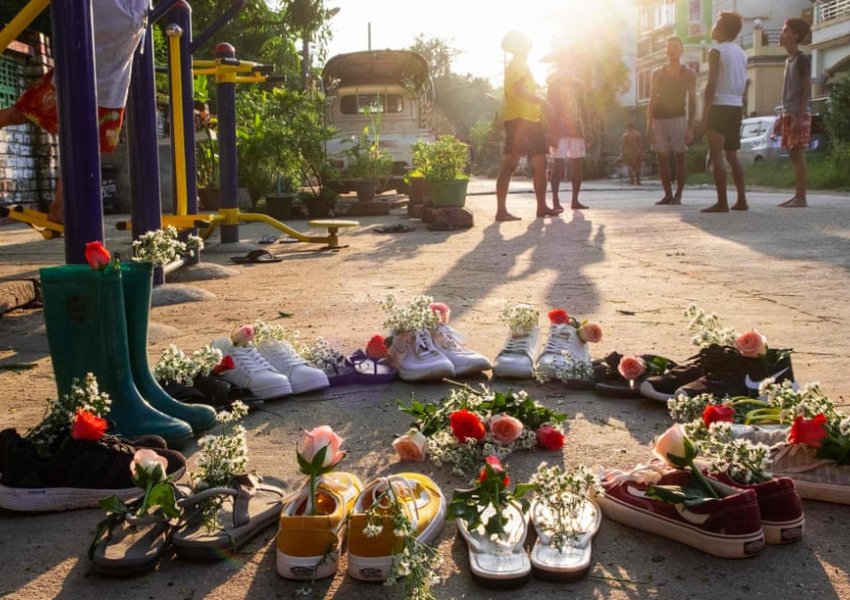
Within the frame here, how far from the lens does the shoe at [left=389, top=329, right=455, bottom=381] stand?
3080 millimetres

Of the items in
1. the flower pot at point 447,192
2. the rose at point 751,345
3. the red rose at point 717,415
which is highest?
the flower pot at point 447,192

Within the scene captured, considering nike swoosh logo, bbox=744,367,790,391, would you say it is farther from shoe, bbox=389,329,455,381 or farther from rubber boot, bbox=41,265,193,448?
rubber boot, bbox=41,265,193,448

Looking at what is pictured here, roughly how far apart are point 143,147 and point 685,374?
10.3 ft

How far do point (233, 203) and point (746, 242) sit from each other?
3.98 m

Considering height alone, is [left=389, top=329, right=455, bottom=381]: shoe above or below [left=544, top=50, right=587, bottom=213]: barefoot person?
below

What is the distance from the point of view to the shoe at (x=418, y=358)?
308cm

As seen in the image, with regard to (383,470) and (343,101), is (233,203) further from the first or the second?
(343,101)

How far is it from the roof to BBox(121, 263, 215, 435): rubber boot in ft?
48.7

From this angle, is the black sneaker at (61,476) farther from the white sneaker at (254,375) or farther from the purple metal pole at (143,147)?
the purple metal pole at (143,147)

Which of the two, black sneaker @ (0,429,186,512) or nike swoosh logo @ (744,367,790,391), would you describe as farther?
nike swoosh logo @ (744,367,790,391)

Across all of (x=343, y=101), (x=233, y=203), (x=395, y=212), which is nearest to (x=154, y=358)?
(x=233, y=203)

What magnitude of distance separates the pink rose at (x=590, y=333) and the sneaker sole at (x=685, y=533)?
1284 mm

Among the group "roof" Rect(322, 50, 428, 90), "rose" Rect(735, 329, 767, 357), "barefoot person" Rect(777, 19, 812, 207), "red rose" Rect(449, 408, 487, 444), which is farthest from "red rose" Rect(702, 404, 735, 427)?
"roof" Rect(322, 50, 428, 90)

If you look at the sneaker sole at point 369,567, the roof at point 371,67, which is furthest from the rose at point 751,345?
the roof at point 371,67
